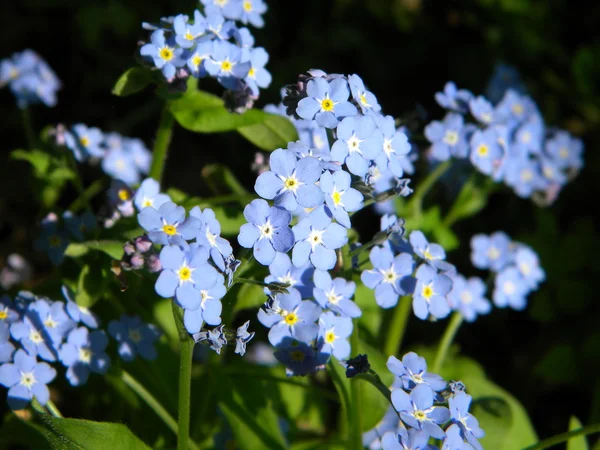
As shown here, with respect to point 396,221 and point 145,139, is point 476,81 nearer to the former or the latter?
point 145,139

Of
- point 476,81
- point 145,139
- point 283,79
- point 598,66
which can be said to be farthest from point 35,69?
point 598,66

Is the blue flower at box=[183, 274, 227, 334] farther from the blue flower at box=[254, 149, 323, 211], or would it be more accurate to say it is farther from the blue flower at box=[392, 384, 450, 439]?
the blue flower at box=[392, 384, 450, 439]

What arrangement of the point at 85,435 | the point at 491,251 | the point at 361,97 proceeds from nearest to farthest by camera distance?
the point at 85,435, the point at 361,97, the point at 491,251

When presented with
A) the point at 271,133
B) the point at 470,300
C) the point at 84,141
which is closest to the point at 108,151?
the point at 84,141

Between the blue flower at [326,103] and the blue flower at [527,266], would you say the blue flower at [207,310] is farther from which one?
the blue flower at [527,266]

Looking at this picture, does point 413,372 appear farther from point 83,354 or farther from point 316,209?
point 83,354
